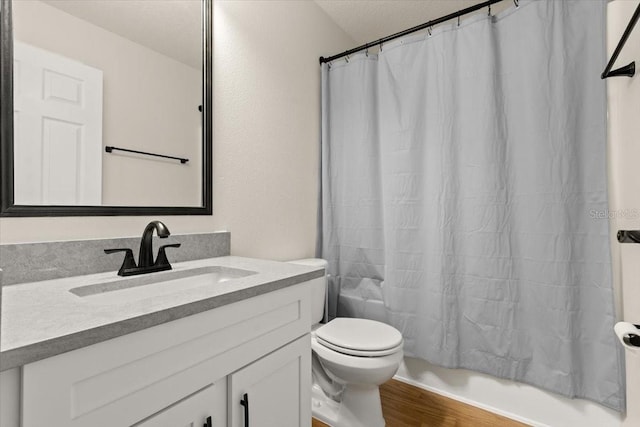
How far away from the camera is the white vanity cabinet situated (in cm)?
54

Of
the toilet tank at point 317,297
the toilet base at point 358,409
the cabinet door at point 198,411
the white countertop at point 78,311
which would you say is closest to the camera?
the white countertop at point 78,311

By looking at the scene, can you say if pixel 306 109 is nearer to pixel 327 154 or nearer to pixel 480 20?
pixel 327 154

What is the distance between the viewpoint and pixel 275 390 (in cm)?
96

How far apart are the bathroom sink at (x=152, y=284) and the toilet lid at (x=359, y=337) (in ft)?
1.97

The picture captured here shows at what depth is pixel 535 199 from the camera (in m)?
1.47

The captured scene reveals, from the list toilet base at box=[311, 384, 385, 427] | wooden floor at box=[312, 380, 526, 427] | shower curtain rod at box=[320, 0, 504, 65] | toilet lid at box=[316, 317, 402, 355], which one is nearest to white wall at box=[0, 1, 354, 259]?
shower curtain rod at box=[320, 0, 504, 65]

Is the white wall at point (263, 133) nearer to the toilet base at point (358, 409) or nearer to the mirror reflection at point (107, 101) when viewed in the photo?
the mirror reflection at point (107, 101)

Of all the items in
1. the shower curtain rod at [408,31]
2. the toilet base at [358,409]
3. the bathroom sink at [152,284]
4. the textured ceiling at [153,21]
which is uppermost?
the shower curtain rod at [408,31]

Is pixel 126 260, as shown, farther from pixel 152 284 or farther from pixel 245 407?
pixel 245 407

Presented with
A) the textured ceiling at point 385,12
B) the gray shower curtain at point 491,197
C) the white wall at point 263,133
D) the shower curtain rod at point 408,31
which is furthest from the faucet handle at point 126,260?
the textured ceiling at point 385,12

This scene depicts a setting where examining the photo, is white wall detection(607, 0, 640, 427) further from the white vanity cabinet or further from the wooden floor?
the white vanity cabinet

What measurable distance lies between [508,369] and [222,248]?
151 centimetres

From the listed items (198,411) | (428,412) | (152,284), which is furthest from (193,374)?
(428,412)

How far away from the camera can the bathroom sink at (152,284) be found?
0.92m
